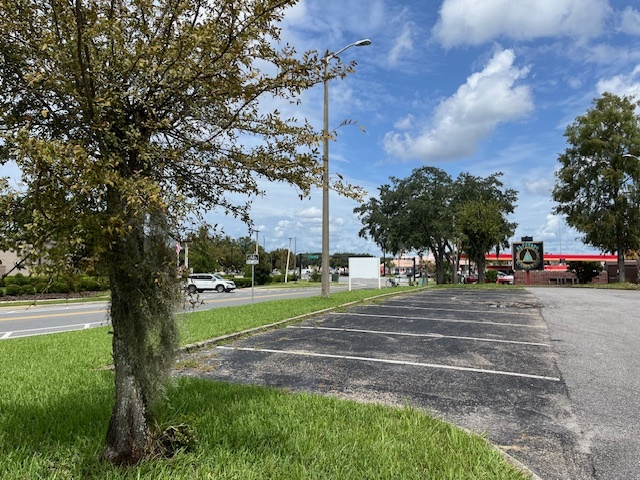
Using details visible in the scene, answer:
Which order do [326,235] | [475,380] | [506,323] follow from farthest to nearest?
[326,235] → [506,323] → [475,380]

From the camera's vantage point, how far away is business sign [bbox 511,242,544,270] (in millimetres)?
41719

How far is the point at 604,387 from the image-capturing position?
19.5 feet

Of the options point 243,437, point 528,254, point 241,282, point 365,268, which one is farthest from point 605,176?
point 243,437

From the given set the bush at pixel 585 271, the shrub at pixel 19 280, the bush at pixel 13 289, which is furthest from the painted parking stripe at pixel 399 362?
the bush at pixel 585 271

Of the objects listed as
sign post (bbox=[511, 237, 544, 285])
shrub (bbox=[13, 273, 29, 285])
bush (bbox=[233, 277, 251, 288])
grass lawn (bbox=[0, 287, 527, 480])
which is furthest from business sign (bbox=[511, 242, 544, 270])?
grass lawn (bbox=[0, 287, 527, 480])

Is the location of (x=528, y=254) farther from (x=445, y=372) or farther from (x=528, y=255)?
(x=445, y=372)

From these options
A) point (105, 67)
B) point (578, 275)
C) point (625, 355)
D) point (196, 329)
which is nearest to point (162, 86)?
point (105, 67)

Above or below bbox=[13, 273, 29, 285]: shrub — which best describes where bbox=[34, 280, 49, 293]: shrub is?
above

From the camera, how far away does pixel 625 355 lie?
802 cm

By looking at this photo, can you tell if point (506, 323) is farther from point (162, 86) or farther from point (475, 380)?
point (162, 86)

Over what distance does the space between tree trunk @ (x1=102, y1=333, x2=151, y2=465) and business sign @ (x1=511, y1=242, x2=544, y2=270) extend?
43442mm

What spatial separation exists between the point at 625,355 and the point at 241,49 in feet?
27.2

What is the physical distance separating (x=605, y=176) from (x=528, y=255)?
8950mm

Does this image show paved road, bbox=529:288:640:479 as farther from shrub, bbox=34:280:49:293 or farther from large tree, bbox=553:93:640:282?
large tree, bbox=553:93:640:282
